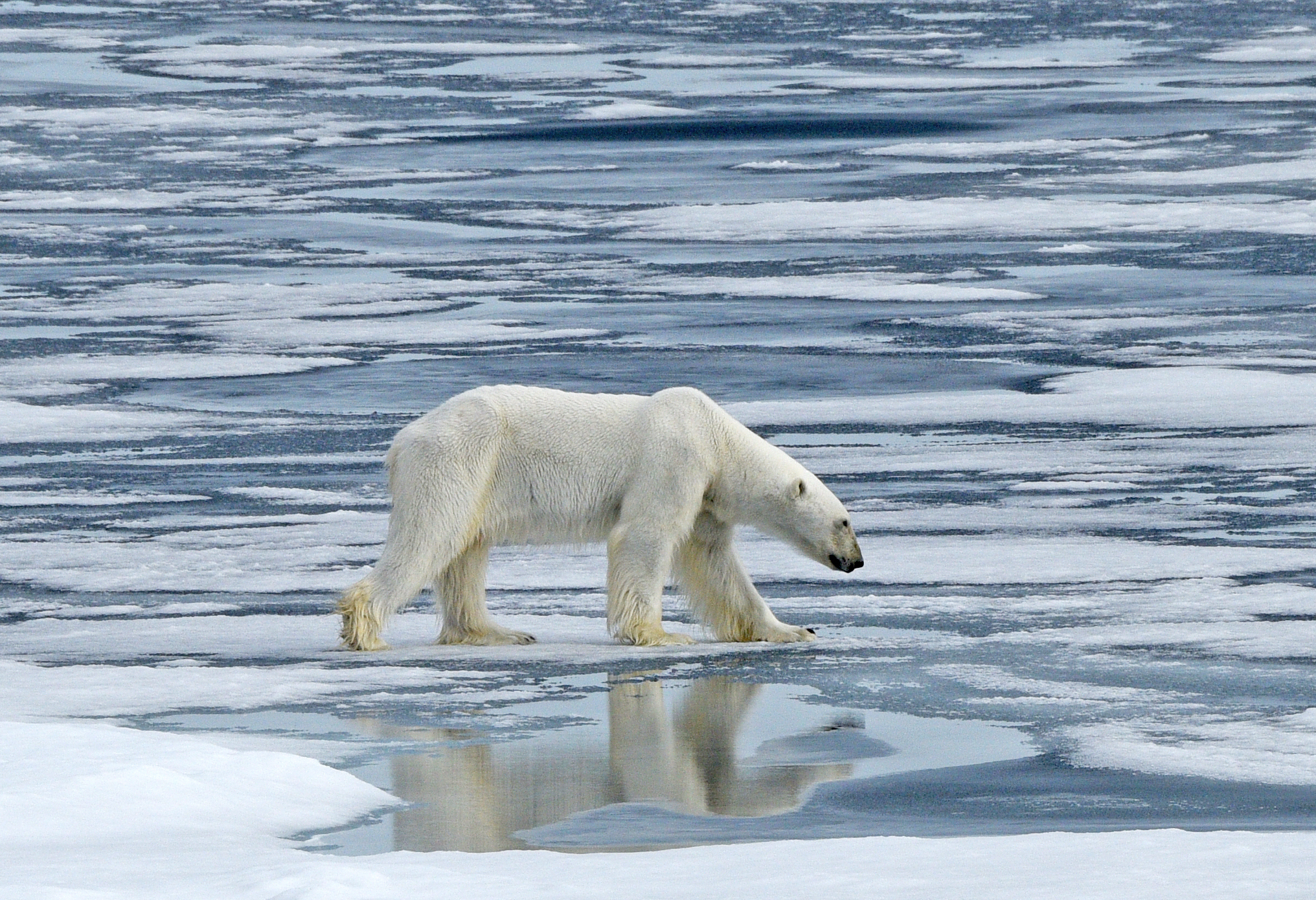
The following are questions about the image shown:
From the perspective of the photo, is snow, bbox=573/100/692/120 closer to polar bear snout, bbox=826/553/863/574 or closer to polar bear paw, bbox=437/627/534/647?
polar bear snout, bbox=826/553/863/574

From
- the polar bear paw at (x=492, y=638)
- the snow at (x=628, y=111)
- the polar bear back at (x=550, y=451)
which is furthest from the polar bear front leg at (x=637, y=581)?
the snow at (x=628, y=111)

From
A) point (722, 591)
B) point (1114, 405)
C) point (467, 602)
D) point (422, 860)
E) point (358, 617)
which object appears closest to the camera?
point (422, 860)

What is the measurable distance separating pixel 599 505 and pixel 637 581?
32cm

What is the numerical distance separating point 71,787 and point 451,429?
8.51 feet

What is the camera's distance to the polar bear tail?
7.09 m

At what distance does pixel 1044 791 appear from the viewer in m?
5.16

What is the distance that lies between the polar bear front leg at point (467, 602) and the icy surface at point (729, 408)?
0.51ft

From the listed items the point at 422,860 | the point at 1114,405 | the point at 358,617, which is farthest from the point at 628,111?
the point at 422,860

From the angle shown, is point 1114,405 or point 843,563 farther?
point 1114,405

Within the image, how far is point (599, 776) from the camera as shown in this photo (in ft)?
17.4

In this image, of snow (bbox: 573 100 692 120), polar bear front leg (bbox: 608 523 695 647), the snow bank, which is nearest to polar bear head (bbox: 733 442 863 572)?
polar bear front leg (bbox: 608 523 695 647)

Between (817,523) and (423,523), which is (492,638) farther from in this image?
(817,523)

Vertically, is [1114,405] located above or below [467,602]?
below

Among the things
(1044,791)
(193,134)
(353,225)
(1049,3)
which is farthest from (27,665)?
(1049,3)
